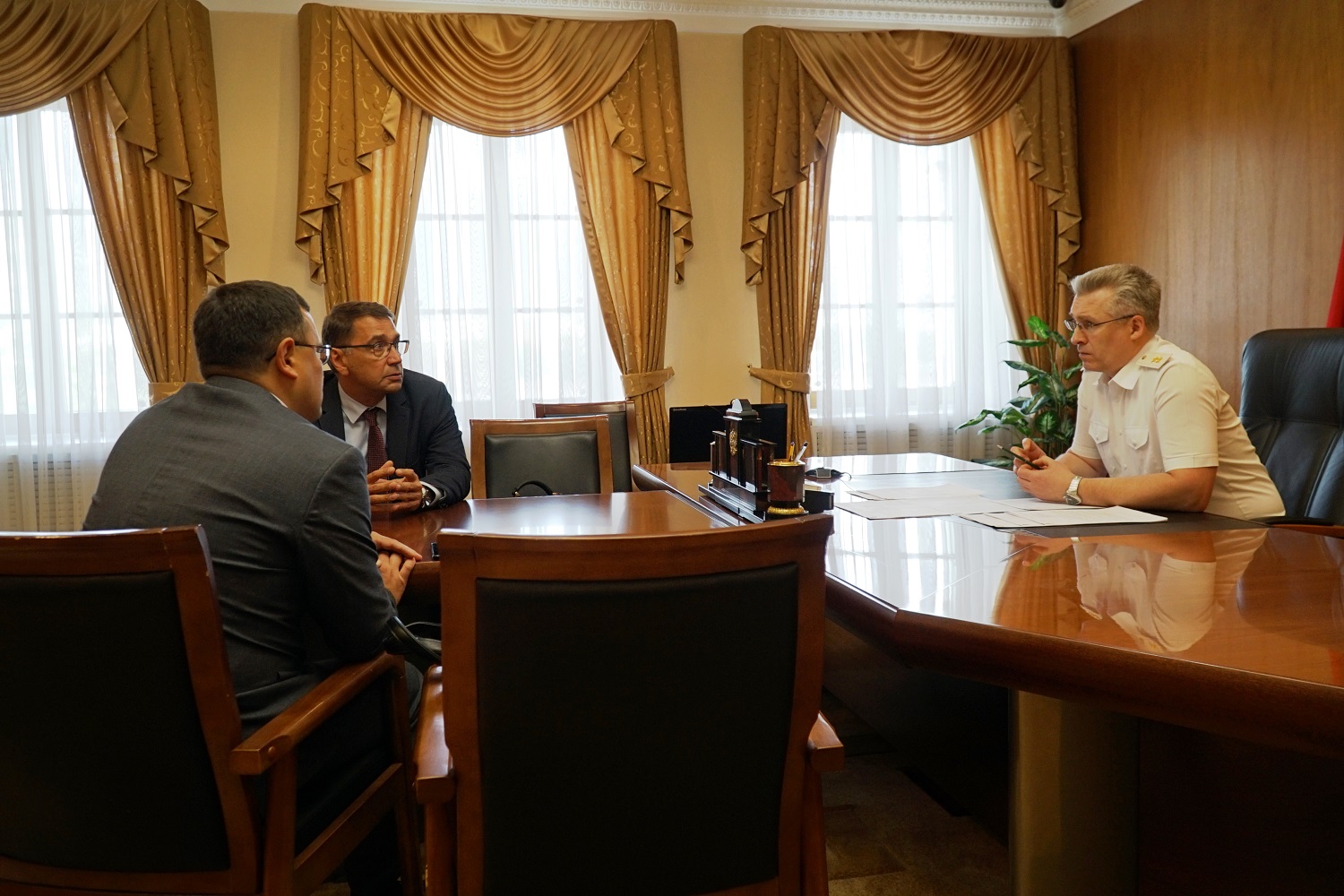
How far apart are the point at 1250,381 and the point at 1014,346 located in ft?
9.15

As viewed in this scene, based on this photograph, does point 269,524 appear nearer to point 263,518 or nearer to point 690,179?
point 263,518

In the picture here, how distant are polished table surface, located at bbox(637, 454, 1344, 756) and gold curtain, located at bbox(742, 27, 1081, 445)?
346 centimetres

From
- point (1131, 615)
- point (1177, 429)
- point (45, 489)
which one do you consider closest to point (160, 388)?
point (45, 489)

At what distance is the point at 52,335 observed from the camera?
4793 mm

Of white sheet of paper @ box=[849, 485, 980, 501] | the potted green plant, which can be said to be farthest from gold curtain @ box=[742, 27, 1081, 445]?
white sheet of paper @ box=[849, 485, 980, 501]

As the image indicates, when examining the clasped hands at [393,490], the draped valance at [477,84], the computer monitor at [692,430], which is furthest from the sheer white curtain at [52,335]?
the clasped hands at [393,490]

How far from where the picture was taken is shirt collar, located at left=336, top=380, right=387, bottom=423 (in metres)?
3.15

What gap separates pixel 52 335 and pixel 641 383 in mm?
2790

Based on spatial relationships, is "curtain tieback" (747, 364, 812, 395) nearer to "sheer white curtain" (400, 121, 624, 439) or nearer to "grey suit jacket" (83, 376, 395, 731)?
"sheer white curtain" (400, 121, 624, 439)

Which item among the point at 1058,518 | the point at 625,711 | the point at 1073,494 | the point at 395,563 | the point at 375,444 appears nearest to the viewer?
the point at 625,711

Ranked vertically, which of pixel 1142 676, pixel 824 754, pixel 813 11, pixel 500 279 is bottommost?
pixel 824 754

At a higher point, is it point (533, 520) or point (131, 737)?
point (533, 520)

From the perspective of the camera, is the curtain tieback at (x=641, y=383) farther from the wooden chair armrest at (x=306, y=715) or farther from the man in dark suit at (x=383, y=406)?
the wooden chair armrest at (x=306, y=715)

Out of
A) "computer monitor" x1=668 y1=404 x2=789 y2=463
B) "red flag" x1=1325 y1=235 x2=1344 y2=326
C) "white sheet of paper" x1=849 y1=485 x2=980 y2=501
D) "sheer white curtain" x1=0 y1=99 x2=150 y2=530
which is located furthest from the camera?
"sheer white curtain" x1=0 y1=99 x2=150 y2=530
